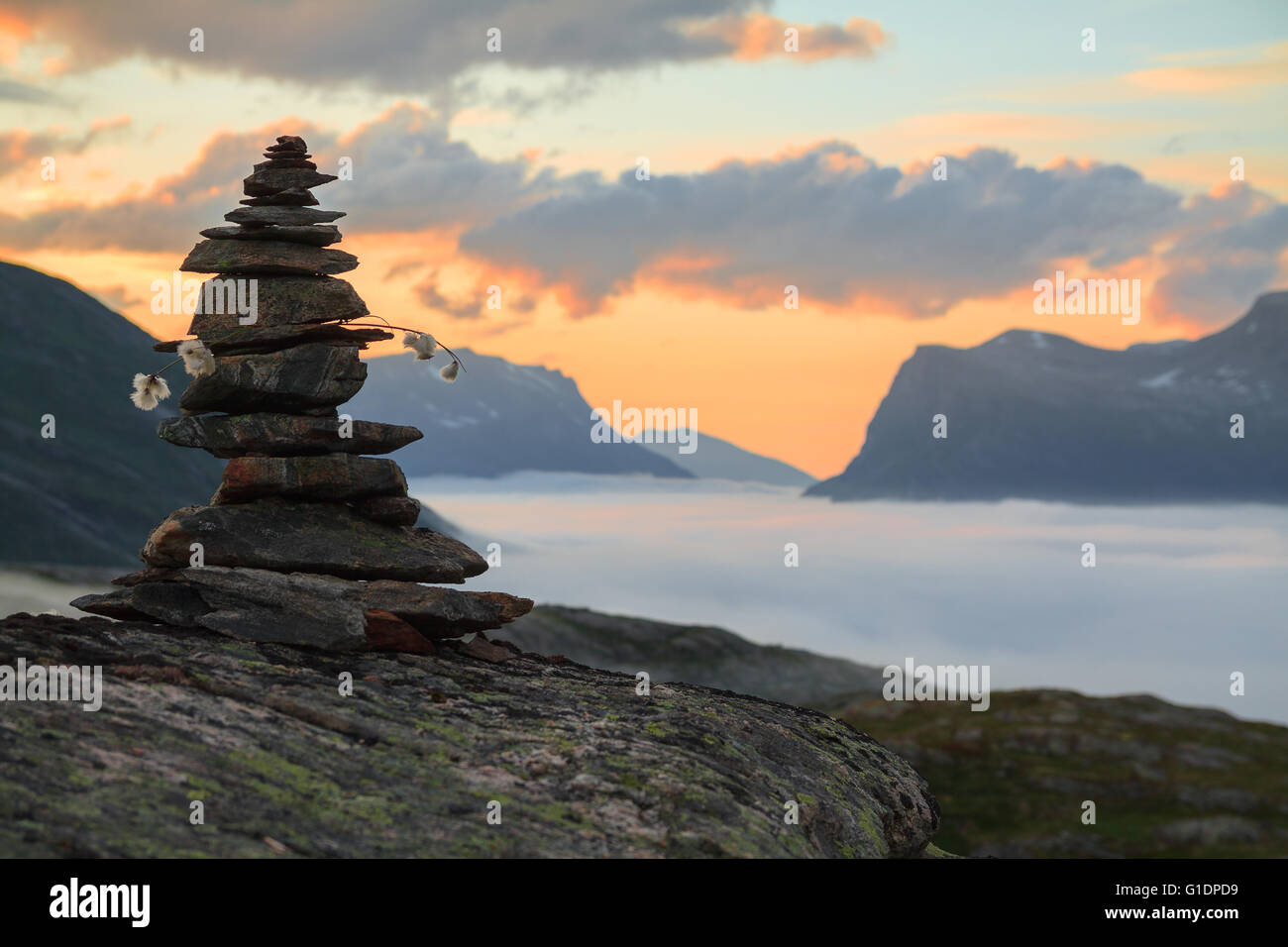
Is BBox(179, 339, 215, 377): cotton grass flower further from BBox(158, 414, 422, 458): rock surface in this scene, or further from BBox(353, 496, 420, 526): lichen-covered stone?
BBox(353, 496, 420, 526): lichen-covered stone

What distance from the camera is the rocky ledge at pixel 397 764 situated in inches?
663

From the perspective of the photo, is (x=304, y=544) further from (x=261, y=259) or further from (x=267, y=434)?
(x=261, y=259)

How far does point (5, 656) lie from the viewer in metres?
20.5

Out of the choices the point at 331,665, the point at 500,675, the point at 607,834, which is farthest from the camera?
the point at 500,675

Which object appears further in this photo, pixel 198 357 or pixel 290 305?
pixel 290 305

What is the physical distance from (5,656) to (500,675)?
10.3m

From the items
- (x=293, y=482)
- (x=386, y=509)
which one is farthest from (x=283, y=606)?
(x=386, y=509)

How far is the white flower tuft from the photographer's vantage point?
96.2 feet

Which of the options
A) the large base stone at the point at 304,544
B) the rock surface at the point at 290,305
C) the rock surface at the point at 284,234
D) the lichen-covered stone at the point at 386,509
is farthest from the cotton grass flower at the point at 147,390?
the lichen-covered stone at the point at 386,509

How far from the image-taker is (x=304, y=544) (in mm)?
26891

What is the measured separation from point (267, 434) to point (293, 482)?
1.38 m

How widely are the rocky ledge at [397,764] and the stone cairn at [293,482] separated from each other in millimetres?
958
